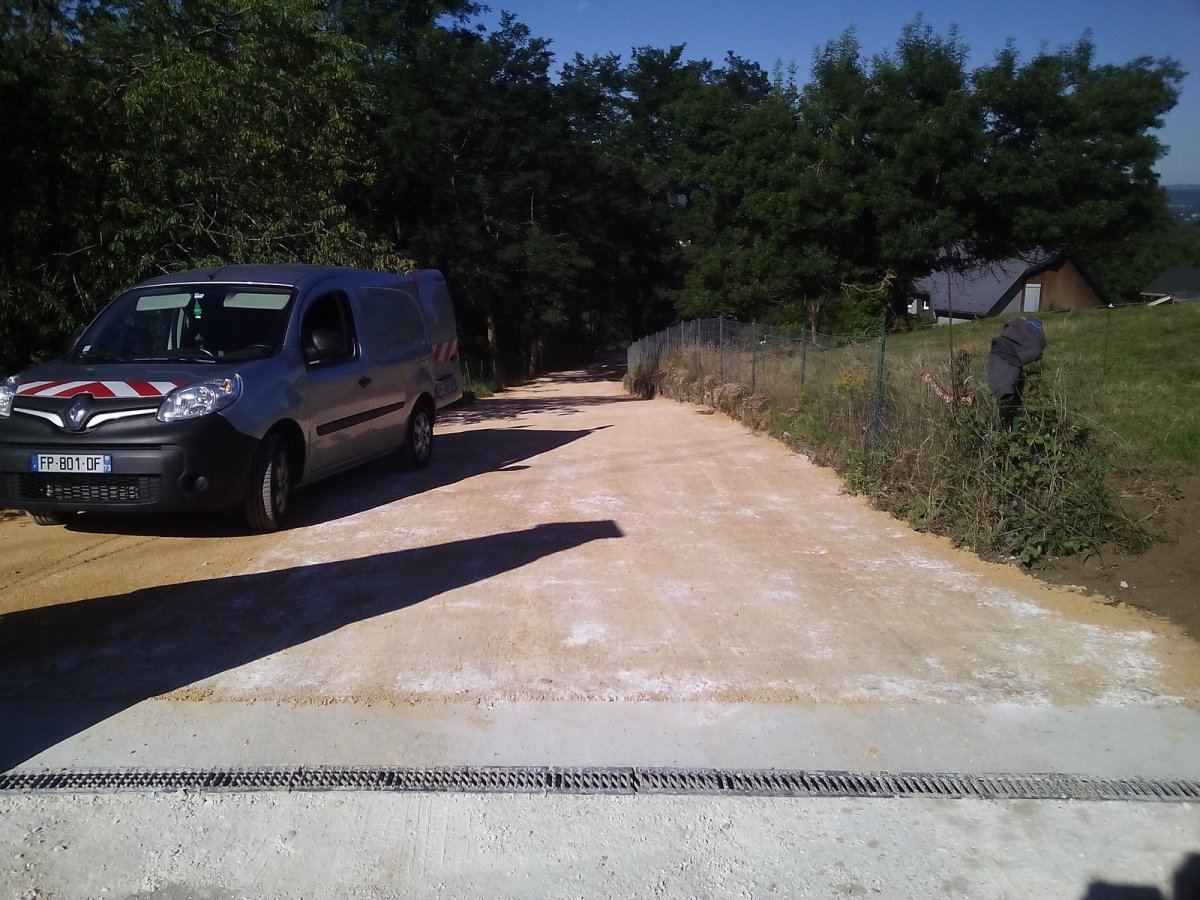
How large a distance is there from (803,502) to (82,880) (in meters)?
6.59

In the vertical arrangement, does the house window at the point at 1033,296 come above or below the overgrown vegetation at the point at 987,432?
above

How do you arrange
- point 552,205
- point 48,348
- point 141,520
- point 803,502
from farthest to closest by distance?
point 552,205 → point 48,348 → point 803,502 → point 141,520

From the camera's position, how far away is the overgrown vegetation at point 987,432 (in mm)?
6859

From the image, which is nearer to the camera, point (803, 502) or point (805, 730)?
point (805, 730)

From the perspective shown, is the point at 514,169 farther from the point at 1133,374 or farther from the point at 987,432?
the point at 987,432

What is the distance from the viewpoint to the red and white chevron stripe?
7.02m

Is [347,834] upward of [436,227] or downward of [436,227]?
downward

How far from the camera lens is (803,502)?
8.91 metres

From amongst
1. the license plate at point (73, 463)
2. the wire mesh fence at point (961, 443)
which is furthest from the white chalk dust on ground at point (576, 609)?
the license plate at point (73, 463)

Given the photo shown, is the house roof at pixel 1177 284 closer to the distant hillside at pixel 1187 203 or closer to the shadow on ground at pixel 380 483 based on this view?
the distant hillside at pixel 1187 203

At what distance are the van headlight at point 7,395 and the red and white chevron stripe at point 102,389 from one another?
67 millimetres

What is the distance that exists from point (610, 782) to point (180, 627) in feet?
9.39

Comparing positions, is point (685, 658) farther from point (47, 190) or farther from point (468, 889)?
point (47, 190)

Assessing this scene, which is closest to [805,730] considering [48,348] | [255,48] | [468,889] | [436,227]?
[468,889]
